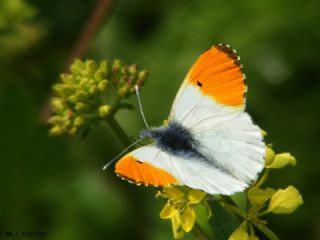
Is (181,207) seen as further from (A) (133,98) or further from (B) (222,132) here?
(A) (133,98)

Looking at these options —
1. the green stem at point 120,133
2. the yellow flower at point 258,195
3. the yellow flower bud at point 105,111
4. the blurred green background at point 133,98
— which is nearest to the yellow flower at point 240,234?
the yellow flower at point 258,195

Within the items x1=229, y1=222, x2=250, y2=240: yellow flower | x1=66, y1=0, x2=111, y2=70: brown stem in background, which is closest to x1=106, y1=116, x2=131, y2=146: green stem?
x1=229, y1=222, x2=250, y2=240: yellow flower

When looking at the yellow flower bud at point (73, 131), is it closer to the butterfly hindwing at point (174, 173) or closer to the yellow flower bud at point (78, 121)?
the yellow flower bud at point (78, 121)

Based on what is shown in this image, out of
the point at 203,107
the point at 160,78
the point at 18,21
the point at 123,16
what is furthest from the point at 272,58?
the point at 203,107

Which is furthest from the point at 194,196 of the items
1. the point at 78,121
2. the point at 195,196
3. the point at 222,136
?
the point at 78,121

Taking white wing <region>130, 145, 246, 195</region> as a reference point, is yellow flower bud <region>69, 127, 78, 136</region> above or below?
above

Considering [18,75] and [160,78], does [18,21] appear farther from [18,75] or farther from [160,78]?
[160,78]

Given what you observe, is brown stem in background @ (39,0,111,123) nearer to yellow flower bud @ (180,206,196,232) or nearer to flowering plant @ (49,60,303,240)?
flowering plant @ (49,60,303,240)
